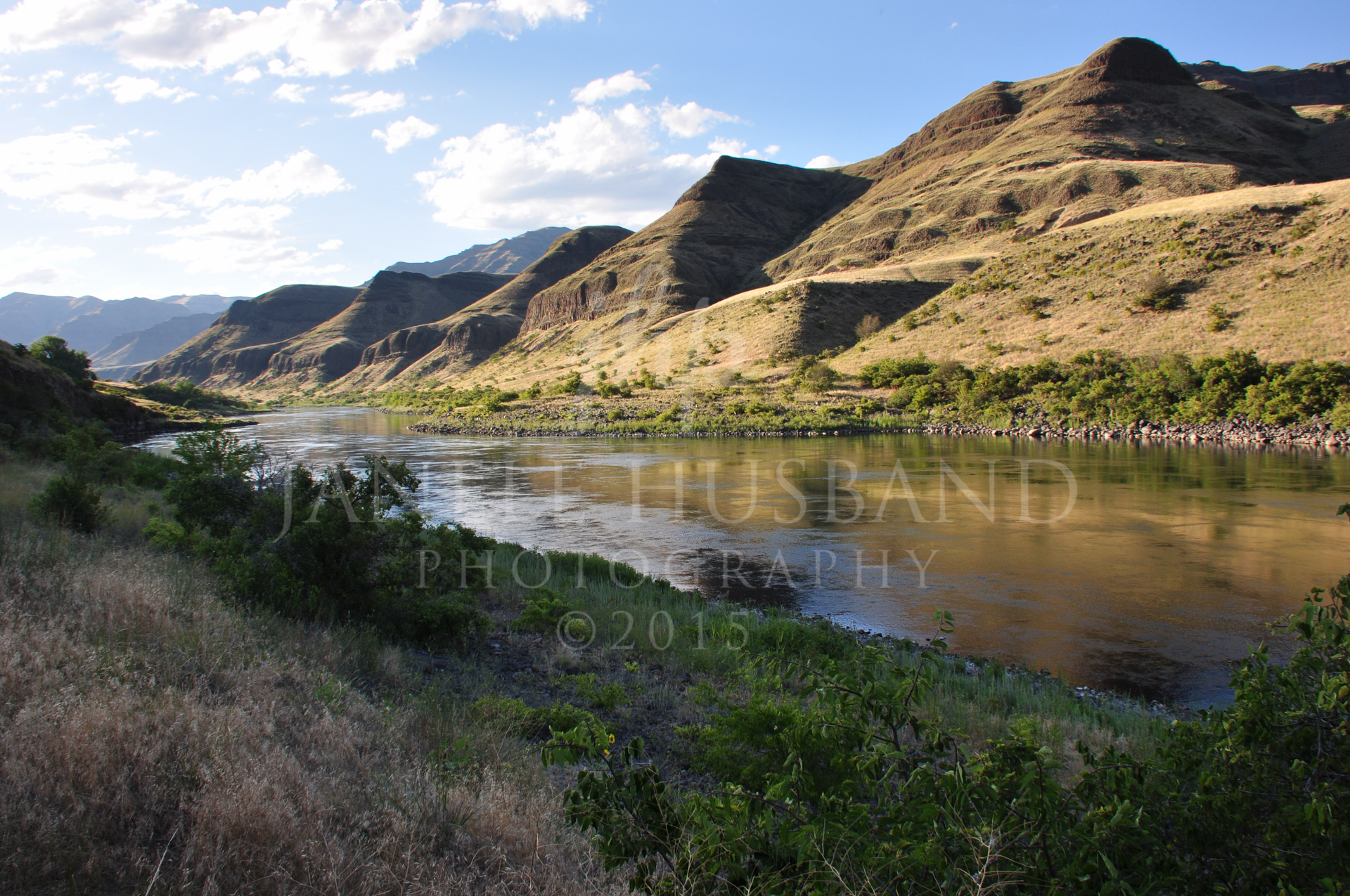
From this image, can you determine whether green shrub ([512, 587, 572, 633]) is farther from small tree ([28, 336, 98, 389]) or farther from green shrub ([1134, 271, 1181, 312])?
small tree ([28, 336, 98, 389])

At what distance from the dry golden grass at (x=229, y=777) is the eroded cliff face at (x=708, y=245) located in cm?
9380

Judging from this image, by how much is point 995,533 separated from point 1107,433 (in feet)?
80.5

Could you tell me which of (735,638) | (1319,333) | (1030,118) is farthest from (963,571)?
(1030,118)

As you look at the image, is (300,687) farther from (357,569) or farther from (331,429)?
(331,429)

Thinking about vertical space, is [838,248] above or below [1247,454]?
above

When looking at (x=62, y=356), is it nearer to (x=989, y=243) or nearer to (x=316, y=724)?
(x=316, y=724)

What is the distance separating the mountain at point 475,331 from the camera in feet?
465

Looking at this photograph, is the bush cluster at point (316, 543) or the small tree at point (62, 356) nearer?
the bush cluster at point (316, 543)

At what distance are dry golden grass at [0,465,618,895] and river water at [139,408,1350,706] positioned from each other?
8310 millimetres

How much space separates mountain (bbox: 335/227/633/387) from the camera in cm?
14175

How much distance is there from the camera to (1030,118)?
107 metres

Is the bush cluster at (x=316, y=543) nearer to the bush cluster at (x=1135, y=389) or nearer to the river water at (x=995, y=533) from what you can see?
the river water at (x=995, y=533)

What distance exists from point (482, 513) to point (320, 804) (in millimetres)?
19072

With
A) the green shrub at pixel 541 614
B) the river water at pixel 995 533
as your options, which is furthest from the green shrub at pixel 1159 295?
the green shrub at pixel 541 614
